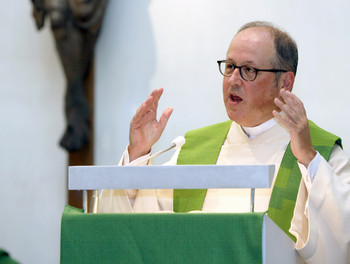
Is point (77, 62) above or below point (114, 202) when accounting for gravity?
above

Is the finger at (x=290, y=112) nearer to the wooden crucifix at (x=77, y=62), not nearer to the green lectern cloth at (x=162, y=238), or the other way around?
the green lectern cloth at (x=162, y=238)

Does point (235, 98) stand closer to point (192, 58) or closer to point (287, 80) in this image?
point (287, 80)

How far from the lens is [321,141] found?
354cm

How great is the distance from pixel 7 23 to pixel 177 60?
61.2 inches

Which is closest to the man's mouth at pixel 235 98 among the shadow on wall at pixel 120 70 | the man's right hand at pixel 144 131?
the man's right hand at pixel 144 131

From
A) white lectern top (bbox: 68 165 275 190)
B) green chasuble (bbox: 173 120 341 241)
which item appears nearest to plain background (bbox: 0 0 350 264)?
green chasuble (bbox: 173 120 341 241)

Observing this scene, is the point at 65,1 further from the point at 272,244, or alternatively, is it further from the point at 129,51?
the point at 272,244

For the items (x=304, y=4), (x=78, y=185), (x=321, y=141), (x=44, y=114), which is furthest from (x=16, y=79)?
(x=78, y=185)

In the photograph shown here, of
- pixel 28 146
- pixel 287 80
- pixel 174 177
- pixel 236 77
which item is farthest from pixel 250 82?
pixel 28 146

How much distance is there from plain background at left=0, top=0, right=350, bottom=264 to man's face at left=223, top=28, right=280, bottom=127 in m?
0.89

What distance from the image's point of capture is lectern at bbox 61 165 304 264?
2.37 meters

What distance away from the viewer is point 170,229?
240 centimetres

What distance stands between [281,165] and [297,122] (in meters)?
0.61

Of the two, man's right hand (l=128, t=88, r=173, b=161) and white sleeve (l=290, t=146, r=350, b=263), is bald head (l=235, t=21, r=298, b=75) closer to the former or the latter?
man's right hand (l=128, t=88, r=173, b=161)
